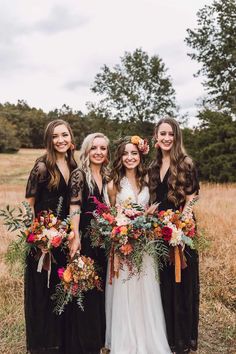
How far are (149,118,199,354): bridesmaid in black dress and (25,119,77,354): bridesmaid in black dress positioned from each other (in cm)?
98

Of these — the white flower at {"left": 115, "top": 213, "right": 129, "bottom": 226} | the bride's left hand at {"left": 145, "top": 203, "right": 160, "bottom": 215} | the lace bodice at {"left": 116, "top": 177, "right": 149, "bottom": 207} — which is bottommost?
the white flower at {"left": 115, "top": 213, "right": 129, "bottom": 226}

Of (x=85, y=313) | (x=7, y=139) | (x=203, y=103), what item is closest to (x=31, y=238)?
(x=85, y=313)

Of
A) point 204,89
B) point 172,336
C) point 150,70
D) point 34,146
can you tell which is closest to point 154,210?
point 172,336

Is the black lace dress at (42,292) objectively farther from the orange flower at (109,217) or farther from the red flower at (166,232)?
the red flower at (166,232)

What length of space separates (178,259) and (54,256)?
124 centimetres

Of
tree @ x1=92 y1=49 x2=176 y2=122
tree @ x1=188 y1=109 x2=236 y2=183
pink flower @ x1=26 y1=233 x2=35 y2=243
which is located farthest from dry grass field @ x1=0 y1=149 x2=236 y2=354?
tree @ x1=92 y1=49 x2=176 y2=122

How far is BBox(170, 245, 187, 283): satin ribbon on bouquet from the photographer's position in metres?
4.43

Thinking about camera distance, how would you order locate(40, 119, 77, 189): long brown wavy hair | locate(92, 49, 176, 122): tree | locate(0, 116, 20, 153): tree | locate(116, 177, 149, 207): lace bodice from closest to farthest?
locate(40, 119, 77, 189): long brown wavy hair < locate(116, 177, 149, 207): lace bodice < locate(92, 49, 176, 122): tree < locate(0, 116, 20, 153): tree

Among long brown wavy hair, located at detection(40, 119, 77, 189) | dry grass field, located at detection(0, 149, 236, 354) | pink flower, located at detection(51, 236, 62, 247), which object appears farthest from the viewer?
dry grass field, located at detection(0, 149, 236, 354)

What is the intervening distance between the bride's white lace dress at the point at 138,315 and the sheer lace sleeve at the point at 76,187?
485 millimetres

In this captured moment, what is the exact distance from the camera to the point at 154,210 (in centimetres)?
448

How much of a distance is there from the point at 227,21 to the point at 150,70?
7.52 m

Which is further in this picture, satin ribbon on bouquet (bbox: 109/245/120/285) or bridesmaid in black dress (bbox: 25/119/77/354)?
bridesmaid in black dress (bbox: 25/119/77/354)

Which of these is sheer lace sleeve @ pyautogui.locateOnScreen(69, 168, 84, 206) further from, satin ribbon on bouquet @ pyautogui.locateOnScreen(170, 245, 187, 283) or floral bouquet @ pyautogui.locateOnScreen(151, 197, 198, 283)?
satin ribbon on bouquet @ pyautogui.locateOnScreen(170, 245, 187, 283)
